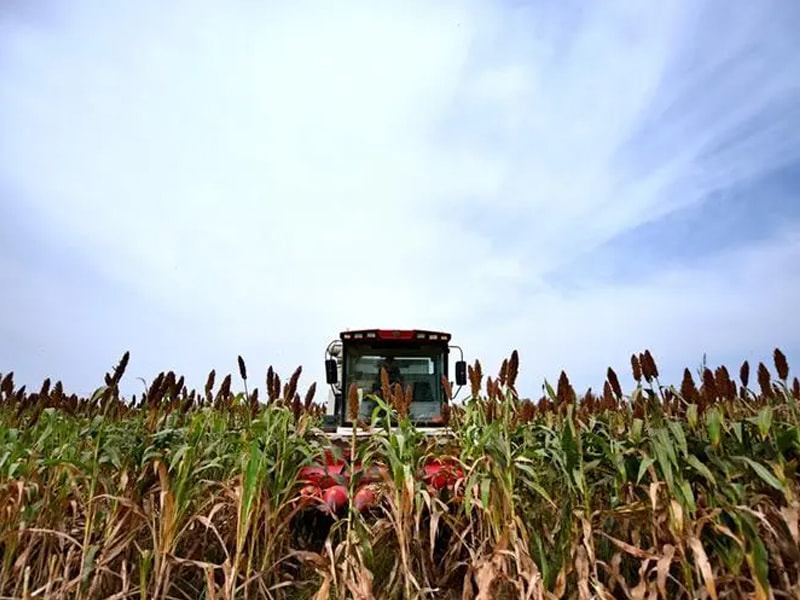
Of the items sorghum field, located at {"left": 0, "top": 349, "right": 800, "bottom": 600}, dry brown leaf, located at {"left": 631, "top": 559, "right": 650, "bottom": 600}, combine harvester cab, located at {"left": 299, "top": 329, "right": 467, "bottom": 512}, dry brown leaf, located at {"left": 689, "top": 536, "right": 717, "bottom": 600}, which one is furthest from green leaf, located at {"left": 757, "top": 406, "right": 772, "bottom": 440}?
combine harvester cab, located at {"left": 299, "top": 329, "right": 467, "bottom": 512}

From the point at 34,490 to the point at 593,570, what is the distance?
9.37 ft

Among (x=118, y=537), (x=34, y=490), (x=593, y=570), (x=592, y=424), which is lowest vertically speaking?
(x=593, y=570)

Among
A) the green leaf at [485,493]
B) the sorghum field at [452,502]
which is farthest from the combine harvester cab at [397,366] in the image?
the green leaf at [485,493]

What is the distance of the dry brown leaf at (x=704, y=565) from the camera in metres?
1.97

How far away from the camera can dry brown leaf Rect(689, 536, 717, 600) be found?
1.97 meters

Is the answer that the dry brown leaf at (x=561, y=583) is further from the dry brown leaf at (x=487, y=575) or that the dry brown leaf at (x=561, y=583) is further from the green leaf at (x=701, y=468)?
the green leaf at (x=701, y=468)

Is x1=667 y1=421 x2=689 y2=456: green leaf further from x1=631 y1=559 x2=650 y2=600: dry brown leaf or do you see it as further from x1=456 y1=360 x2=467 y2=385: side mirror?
x1=456 y1=360 x2=467 y2=385: side mirror

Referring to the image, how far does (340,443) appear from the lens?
3.92 m

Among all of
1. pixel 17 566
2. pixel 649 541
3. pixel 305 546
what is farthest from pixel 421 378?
pixel 17 566

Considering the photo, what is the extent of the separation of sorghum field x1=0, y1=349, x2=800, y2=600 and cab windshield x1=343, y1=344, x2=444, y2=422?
4.00 metres

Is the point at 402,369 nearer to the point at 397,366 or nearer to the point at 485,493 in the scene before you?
the point at 397,366

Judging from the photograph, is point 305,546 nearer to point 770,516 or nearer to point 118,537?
point 118,537

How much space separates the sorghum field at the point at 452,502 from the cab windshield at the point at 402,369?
400 cm

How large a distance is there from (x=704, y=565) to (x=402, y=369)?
5464mm
